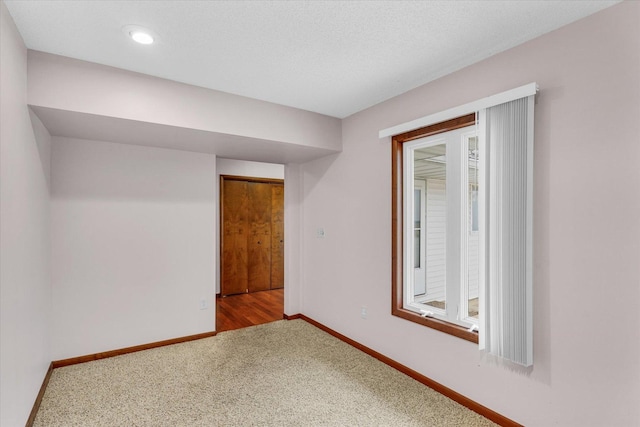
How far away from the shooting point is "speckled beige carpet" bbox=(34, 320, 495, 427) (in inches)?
84.6

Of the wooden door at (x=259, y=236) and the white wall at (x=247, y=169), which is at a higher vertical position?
the white wall at (x=247, y=169)

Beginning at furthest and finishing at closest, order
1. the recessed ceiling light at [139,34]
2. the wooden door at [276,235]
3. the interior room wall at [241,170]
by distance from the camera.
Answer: the wooden door at [276,235]
the interior room wall at [241,170]
the recessed ceiling light at [139,34]

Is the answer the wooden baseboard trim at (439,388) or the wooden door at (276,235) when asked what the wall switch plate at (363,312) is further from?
the wooden door at (276,235)

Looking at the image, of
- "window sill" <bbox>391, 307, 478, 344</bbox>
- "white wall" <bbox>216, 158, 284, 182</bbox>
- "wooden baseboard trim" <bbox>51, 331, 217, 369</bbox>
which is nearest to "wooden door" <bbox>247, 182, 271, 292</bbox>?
"white wall" <bbox>216, 158, 284, 182</bbox>

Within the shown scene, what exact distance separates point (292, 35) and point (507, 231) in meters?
1.83

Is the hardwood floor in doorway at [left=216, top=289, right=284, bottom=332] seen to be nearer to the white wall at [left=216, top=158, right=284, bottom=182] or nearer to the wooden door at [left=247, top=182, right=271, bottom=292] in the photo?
the wooden door at [left=247, top=182, right=271, bottom=292]

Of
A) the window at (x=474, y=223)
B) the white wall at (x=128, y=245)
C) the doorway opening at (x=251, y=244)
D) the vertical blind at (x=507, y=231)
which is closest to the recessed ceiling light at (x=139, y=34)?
the white wall at (x=128, y=245)

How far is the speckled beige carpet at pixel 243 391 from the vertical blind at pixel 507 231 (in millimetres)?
673

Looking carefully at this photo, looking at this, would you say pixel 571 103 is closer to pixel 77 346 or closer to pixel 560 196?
pixel 560 196

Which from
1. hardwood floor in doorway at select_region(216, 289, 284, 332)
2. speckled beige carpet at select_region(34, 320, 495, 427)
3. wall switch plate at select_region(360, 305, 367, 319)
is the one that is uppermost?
wall switch plate at select_region(360, 305, 367, 319)

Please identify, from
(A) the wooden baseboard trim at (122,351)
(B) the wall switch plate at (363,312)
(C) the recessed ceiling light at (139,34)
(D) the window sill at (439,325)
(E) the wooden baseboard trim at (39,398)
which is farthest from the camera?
(B) the wall switch plate at (363,312)

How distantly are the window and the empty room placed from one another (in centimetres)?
2

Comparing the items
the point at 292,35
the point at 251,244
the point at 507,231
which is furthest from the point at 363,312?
the point at 251,244

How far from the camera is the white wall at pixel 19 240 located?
1605mm
